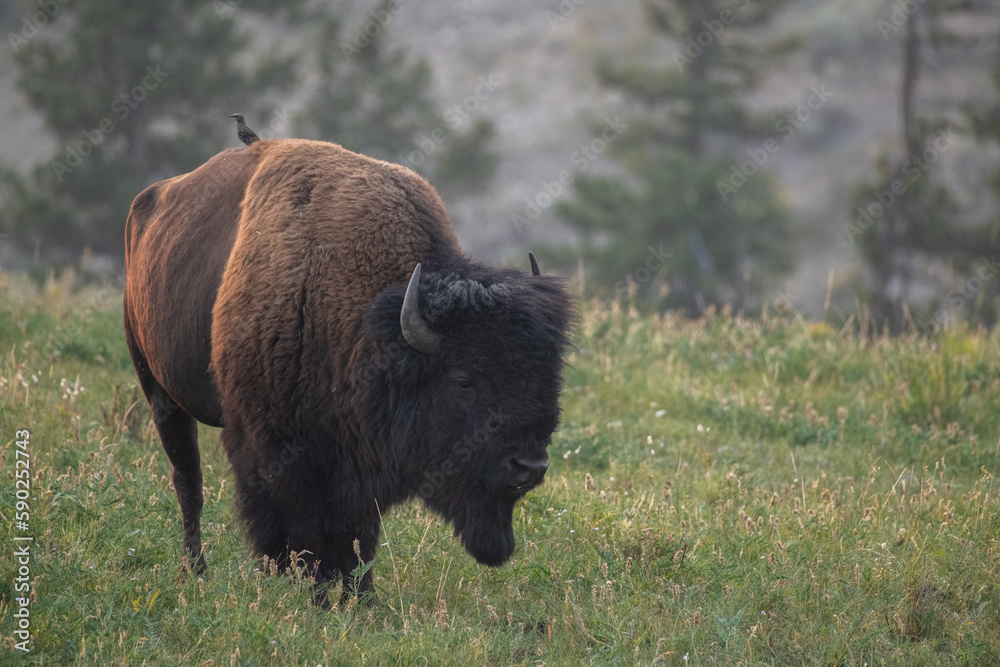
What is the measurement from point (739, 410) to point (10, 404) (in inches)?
224

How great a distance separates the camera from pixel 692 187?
22.0m

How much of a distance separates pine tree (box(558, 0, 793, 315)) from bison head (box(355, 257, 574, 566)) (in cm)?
1701

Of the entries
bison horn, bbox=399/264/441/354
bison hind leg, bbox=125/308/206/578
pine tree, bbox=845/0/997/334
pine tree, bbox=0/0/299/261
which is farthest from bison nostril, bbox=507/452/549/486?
pine tree, bbox=845/0/997/334

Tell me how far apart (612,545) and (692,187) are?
719 inches

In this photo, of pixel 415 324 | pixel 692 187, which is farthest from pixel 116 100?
pixel 415 324

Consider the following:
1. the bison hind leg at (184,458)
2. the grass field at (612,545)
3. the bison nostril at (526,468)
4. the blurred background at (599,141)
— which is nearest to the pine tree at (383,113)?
the blurred background at (599,141)

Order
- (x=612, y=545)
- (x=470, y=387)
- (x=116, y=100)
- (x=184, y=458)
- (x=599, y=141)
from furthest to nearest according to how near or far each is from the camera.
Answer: (x=599, y=141)
(x=116, y=100)
(x=184, y=458)
(x=612, y=545)
(x=470, y=387)

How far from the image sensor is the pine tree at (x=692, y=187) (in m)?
22.0

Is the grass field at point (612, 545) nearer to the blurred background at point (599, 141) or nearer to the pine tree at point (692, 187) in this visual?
the blurred background at point (599, 141)

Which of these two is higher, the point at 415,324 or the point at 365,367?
the point at 415,324

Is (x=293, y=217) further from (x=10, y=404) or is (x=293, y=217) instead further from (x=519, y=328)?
(x=10, y=404)

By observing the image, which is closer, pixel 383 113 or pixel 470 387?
pixel 470 387

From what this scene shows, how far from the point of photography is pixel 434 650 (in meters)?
3.66

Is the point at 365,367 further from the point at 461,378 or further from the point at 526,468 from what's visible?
the point at 526,468
